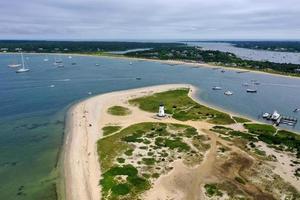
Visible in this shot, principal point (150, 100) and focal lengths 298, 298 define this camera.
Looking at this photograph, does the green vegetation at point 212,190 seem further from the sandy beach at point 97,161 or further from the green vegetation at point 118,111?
the green vegetation at point 118,111

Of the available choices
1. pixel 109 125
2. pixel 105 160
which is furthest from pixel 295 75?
pixel 105 160

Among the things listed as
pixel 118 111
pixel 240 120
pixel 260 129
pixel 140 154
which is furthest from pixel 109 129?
pixel 260 129

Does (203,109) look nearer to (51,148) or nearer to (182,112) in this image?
(182,112)

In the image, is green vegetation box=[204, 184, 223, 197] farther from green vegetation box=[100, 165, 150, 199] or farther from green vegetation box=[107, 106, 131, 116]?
green vegetation box=[107, 106, 131, 116]

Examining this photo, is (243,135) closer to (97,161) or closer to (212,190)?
(212,190)

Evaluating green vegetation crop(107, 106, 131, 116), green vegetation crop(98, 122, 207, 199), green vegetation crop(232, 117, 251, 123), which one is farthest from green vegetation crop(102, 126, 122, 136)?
green vegetation crop(232, 117, 251, 123)
